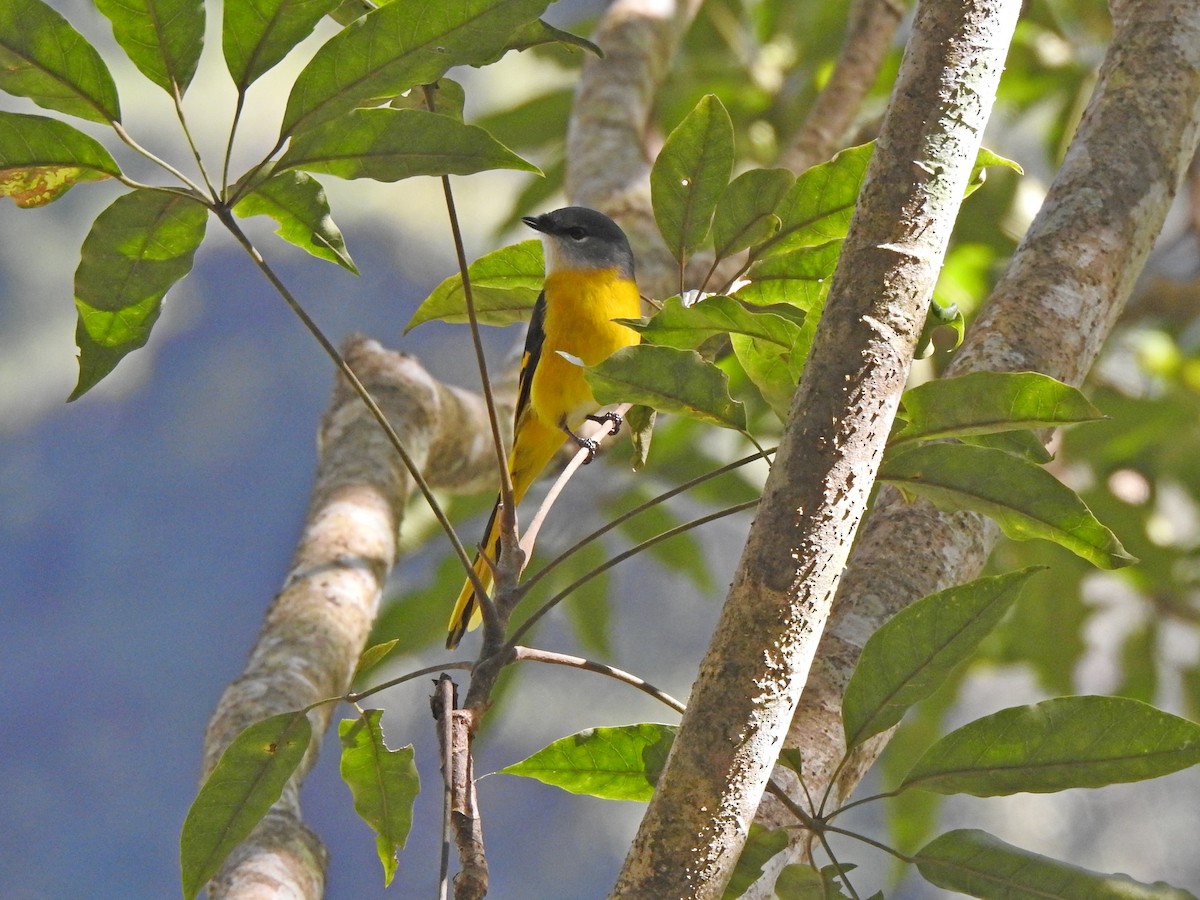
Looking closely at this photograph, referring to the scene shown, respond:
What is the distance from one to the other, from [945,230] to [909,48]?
15 centimetres

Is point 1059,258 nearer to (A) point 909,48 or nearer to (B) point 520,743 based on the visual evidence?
(A) point 909,48

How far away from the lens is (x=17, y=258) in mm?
4453

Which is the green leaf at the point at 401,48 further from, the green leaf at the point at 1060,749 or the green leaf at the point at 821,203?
the green leaf at the point at 1060,749

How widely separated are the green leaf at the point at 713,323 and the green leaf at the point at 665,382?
0.04m

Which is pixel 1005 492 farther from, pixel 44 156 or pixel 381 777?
pixel 44 156

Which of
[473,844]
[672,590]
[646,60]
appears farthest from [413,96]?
[672,590]

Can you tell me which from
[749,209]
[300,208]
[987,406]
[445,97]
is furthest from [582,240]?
[987,406]

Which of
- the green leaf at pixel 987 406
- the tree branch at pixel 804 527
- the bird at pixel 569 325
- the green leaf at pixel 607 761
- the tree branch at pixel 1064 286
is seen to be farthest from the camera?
the bird at pixel 569 325

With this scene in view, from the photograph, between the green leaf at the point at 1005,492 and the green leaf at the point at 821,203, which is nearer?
the green leaf at the point at 1005,492

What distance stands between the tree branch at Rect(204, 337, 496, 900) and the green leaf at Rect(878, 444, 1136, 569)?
73 cm

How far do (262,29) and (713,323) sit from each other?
41 centimetres

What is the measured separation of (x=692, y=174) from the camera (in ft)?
3.80

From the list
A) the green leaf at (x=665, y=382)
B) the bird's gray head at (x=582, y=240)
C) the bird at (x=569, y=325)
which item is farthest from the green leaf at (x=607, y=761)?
the bird's gray head at (x=582, y=240)

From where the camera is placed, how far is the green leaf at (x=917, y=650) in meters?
0.82
